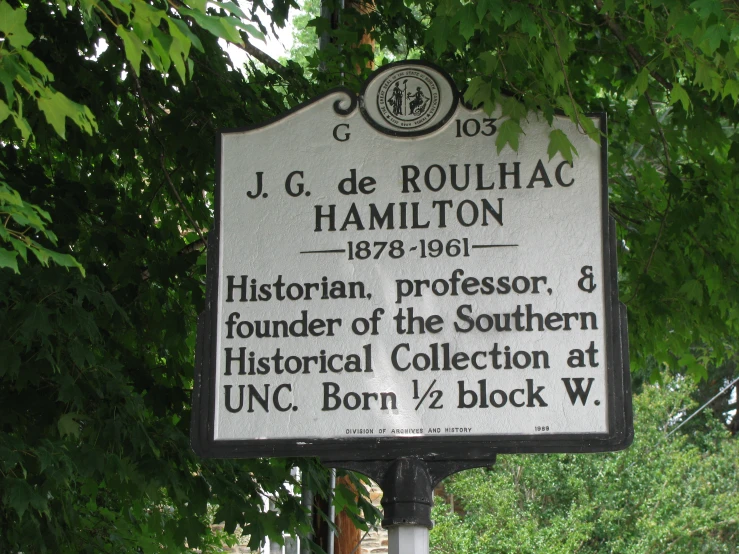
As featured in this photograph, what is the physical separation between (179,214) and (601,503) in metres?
14.3

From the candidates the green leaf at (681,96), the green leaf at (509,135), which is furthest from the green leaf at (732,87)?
the green leaf at (509,135)

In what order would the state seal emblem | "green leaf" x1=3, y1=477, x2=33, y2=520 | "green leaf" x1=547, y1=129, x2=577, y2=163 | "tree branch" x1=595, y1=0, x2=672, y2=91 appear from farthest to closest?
"tree branch" x1=595, y1=0, x2=672, y2=91 → "green leaf" x1=3, y1=477, x2=33, y2=520 → the state seal emblem → "green leaf" x1=547, y1=129, x2=577, y2=163

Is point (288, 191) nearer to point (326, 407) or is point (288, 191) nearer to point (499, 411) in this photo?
point (326, 407)

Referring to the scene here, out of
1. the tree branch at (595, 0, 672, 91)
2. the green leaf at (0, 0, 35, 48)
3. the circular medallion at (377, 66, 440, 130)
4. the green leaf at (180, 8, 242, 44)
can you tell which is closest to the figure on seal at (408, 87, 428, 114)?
the circular medallion at (377, 66, 440, 130)

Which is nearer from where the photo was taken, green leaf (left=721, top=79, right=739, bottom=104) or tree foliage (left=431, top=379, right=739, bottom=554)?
green leaf (left=721, top=79, right=739, bottom=104)

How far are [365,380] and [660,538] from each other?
1668 cm

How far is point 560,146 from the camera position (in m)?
3.90

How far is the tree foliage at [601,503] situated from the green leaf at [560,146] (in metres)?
14.7

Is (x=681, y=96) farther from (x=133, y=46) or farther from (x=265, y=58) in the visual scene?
(x=265, y=58)

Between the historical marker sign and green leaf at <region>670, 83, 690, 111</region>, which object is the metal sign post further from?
green leaf at <region>670, 83, 690, 111</region>

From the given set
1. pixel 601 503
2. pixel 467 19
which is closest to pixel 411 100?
pixel 467 19

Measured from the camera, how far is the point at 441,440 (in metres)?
3.67

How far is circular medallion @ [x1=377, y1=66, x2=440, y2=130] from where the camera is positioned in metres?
4.02

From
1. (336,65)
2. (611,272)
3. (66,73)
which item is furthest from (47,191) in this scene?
(611,272)
